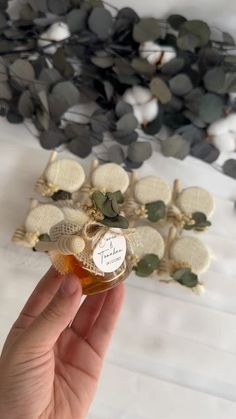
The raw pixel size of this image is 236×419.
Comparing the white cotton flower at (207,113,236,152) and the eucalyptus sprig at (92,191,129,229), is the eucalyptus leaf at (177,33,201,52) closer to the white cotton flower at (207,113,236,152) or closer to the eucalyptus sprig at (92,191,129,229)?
the white cotton flower at (207,113,236,152)

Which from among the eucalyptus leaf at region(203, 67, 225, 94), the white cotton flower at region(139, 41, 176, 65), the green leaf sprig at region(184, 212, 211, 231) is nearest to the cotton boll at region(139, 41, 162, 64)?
the white cotton flower at region(139, 41, 176, 65)

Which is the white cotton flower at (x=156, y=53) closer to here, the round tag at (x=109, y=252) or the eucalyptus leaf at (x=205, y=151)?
the eucalyptus leaf at (x=205, y=151)

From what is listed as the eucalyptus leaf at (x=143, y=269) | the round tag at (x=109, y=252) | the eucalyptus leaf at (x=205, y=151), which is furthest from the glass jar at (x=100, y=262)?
the eucalyptus leaf at (x=205, y=151)

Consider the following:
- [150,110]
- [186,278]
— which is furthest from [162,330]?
[150,110]

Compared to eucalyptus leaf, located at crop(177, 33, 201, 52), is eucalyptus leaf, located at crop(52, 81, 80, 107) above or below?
below

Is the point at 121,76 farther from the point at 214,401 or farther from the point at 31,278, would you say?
the point at 214,401

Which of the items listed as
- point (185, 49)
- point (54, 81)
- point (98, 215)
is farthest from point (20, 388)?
point (185, 49)
